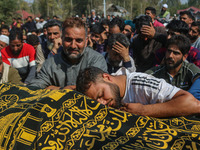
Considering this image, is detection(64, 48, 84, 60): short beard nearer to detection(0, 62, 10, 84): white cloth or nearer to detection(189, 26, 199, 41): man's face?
detection(0, 62, 10, 84): white cloth

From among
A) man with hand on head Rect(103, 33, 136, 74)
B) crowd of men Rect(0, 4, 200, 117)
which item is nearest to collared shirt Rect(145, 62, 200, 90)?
crowd of men Rect(0, 4, 200, 117)

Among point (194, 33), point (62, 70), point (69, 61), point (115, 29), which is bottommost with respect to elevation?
point (62, 70)

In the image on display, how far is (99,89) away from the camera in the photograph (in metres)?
Answer: 2.30

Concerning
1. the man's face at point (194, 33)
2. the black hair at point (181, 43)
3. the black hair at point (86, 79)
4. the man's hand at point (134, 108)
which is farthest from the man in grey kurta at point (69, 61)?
the man's face at point (194, 33)

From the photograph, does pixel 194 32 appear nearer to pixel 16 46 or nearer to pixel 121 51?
pixel 121 51

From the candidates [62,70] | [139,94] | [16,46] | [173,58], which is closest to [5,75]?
[16,46]

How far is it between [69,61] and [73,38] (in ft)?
1.17

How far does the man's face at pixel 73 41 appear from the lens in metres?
2.89

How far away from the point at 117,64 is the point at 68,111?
1939 millimetres

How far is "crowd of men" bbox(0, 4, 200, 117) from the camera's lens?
2.26m

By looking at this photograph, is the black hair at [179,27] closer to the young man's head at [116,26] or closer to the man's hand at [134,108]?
the young man's head at [116,26]

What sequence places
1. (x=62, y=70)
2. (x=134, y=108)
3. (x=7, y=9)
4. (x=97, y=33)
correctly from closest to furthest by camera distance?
1. (x=134, y=108)
2. (x=62, y=70)
3. (x=97, y=33)
4. (x=7, y=9)

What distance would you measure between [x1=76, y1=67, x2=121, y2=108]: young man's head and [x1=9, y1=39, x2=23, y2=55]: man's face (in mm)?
2846

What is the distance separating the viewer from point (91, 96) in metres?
2.32
